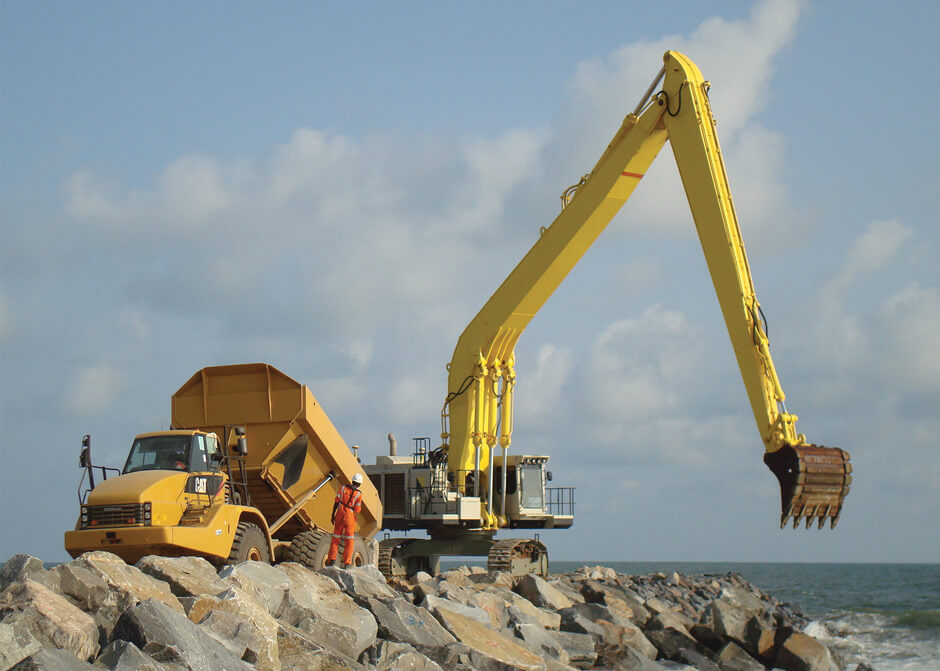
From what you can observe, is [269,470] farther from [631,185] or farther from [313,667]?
[631,185]

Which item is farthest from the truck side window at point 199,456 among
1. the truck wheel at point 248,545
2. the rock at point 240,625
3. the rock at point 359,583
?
the rock at point 240,625

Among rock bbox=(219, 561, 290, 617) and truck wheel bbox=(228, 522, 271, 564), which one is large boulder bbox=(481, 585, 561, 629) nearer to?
truck wheel bbox=(228, 522, 271, 564)

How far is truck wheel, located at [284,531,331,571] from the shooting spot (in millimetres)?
13828

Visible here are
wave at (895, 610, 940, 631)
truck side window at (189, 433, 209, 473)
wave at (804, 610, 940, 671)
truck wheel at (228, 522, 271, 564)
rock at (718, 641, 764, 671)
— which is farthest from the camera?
wave at (895, 610, 940, 631)

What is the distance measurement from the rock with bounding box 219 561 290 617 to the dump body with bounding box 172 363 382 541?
10.8ft

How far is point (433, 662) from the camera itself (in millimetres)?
9477

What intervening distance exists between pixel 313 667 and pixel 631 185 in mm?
12176

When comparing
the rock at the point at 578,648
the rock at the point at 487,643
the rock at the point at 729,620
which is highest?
the rock at the point at 487,643

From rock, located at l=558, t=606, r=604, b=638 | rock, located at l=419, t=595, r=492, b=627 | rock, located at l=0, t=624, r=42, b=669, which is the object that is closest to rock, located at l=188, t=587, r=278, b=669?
rock, located at l=0, t=624, r=42, b=669

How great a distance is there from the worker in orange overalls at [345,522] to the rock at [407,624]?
121 inches

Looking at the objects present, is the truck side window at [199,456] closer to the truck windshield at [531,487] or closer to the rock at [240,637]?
the rock at [240,637]

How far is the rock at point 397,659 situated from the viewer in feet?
30.5

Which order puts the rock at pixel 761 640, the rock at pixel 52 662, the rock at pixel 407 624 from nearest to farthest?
the rock at pixel 52 662 < the rock at pixel 407 624 < the rock at pixel 761 640

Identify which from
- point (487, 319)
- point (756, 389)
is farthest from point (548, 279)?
point (756, 389)
